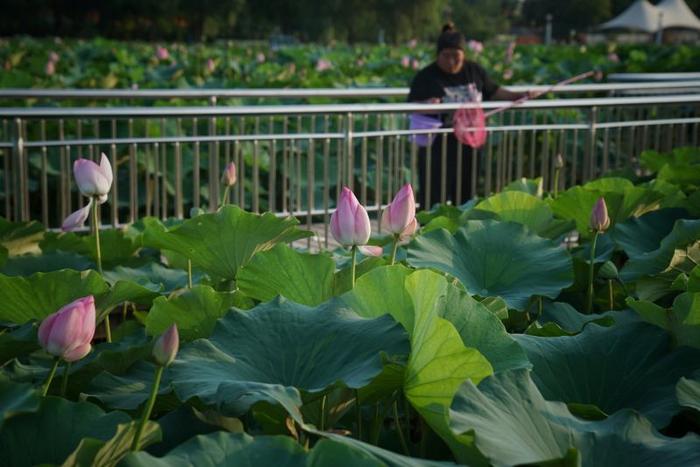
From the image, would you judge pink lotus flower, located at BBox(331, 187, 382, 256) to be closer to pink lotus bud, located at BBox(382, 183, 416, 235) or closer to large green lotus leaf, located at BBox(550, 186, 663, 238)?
pink lotus bud, located at BBox(382, 183, 416, 235)

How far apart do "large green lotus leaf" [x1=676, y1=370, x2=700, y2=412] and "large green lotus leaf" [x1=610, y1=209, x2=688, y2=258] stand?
130 centimetres

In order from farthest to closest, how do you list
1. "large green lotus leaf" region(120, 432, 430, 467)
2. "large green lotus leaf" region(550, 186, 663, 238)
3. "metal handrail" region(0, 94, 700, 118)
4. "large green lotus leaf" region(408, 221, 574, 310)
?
"metal handrail" region(0, 94, 700, 118)
"large green lotus leaf" region(550, 186, 663, 238)
"large green lotus leaf" region(408, 221, 574, 310)
"large green lotus leaf" region(120, 432, 430, 467)

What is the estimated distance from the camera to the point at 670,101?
6848mm

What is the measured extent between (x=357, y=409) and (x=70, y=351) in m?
0.46

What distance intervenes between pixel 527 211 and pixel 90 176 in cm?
131

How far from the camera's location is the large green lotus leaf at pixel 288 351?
181 cm

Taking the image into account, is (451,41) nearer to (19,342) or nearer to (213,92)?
(213,92)

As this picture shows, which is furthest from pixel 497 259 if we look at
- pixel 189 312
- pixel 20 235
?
pixel 20 235

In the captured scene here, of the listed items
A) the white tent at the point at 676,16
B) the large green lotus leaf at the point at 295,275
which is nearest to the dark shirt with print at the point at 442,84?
the large green lotus leaf at the point at 295,275

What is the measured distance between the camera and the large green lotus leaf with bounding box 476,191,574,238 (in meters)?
3.33

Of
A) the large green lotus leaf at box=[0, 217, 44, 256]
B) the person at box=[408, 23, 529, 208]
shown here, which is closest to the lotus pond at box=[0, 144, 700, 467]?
the large green lotus leaf at box=[0, 217, 44, 256]

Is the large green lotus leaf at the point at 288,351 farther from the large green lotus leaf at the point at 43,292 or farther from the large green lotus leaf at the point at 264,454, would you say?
the large green lotus leaf at the point at 43,292

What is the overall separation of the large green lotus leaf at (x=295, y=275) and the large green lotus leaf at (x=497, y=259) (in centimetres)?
42

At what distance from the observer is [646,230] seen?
3250mm
